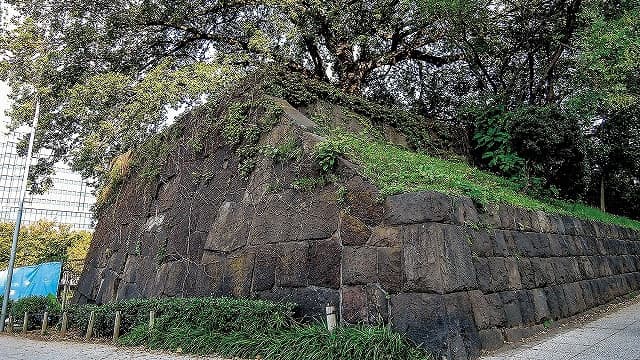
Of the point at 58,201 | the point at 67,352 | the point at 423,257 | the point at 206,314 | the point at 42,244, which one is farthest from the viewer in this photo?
the point at 58,201

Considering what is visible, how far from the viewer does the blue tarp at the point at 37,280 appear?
14.2 metres

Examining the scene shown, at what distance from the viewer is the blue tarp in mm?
14203

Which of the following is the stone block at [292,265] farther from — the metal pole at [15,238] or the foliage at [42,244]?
the foliage at [42,244]

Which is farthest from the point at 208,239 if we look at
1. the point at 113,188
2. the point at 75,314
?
the point at 113,188

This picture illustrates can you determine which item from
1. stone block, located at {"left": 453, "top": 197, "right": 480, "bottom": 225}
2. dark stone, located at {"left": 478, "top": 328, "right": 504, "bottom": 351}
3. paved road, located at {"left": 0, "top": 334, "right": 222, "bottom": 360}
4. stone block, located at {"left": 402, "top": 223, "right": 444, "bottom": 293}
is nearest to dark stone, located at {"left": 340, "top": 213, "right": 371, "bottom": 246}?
stone block, located at {"left": 402, "top": 223, "right": 444, "bottom": 293}

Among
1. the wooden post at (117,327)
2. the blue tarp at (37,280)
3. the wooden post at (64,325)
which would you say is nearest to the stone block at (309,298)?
the wooden post at (117,327)

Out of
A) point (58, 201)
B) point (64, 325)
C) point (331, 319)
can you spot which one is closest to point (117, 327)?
point (64, 325)

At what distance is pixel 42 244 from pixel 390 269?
3190 centimetres

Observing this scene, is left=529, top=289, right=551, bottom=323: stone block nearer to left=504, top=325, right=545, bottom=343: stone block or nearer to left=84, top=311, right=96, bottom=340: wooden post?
left=504, top=325, right=545, bottom=343: stone block

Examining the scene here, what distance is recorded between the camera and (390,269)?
17.0 feet

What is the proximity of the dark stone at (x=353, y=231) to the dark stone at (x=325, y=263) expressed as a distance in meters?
0.16

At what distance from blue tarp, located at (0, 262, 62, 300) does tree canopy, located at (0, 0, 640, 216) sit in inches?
129

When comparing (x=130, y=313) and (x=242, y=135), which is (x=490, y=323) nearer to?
(x=242, y=135)

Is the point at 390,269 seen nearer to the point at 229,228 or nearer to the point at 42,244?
the point at 229,228
